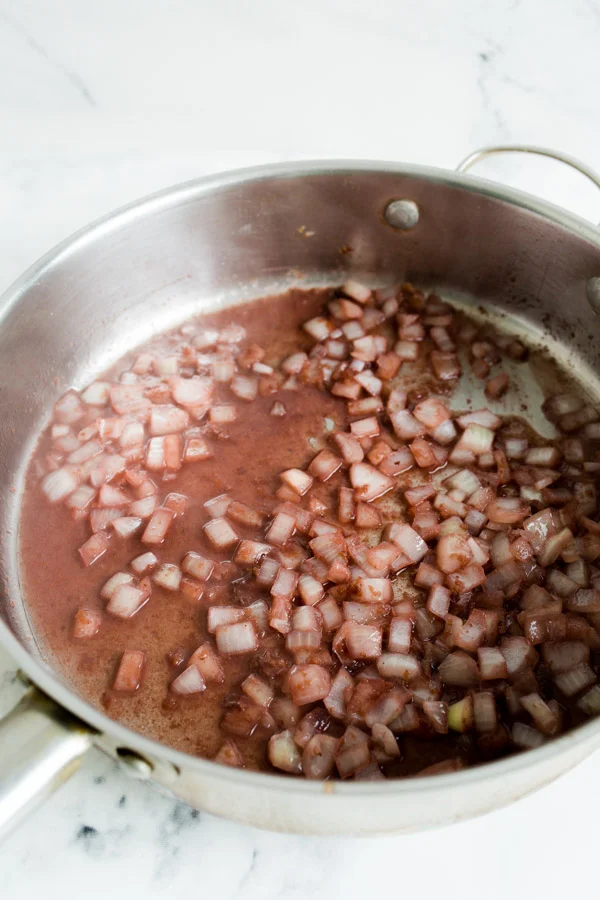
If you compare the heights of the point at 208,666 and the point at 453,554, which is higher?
the point at 453,554

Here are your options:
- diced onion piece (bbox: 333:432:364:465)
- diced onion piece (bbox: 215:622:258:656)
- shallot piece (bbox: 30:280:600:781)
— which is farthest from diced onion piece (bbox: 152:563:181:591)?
diced onion piece (bbox: 333:432:364:465)

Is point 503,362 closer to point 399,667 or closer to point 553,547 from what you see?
point 553,547

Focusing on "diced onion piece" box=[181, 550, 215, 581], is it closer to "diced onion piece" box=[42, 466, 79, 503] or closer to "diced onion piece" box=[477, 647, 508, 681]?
"diced onion piece" box=[42, 466, 79, 503]

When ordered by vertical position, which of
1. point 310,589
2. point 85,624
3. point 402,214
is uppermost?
point 402,214

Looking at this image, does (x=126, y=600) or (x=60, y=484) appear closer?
(x=126, y=600)

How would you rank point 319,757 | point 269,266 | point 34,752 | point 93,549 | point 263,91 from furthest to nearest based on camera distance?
point 263,91
point 269,266
point 93,549
point 319,757
point 34,752

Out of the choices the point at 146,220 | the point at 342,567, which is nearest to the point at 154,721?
Answer: the point at 342,567

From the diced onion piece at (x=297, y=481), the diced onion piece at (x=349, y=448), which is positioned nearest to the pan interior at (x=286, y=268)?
the diced onion piece at (x=349, y=448)

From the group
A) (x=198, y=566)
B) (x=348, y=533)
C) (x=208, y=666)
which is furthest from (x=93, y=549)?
(x=348, y=533)
